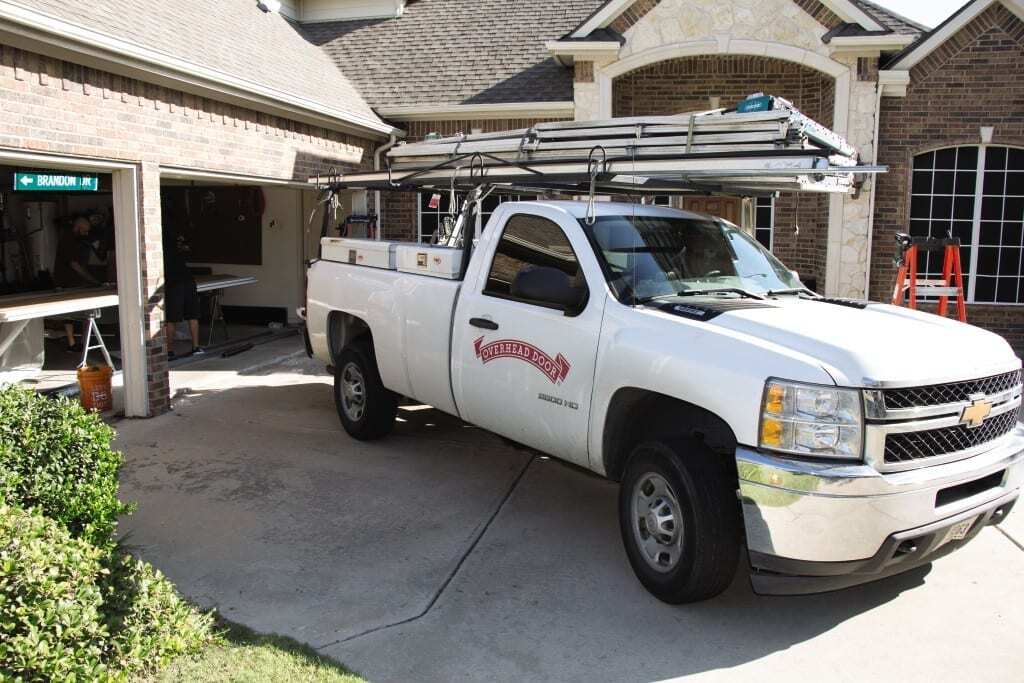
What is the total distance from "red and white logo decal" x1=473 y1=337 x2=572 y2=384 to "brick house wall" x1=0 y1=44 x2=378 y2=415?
4.03m

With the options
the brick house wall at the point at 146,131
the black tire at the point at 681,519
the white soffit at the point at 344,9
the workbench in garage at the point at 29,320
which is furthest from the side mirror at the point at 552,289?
the white soffit at the point at 344,9

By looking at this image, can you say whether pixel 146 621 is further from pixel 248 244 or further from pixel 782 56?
pixel 248 244

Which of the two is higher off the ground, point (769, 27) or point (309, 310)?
point (769, 27)

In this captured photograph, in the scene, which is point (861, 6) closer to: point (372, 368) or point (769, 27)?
point (769, 27)

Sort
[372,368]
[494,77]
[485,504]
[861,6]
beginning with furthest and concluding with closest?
[494,77] → [861,6] → [372,368] → [485,504]

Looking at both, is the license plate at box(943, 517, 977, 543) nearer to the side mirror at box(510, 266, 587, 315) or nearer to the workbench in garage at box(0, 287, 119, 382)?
the side mirror at box(510, 266, 587, 315)

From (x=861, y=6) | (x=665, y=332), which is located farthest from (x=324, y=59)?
(x=665, y=332)

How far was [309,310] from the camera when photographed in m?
8.15

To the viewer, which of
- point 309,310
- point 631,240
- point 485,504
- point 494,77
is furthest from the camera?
point 494,77

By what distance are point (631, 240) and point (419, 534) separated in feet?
7.58

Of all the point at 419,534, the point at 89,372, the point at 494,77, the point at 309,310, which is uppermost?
the point at 494,77

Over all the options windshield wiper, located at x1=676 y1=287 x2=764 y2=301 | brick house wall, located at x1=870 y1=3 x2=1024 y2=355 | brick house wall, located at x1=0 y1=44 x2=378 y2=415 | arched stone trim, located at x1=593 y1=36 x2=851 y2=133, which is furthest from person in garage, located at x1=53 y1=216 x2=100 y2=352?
brick house wall, located at x1=870 y1=3 x2=1024 y2=355

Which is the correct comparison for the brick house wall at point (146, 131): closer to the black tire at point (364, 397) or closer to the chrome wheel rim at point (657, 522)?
the black tire at point (364, 397)

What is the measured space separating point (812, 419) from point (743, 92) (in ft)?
36.3
